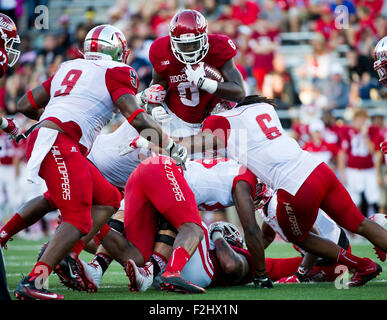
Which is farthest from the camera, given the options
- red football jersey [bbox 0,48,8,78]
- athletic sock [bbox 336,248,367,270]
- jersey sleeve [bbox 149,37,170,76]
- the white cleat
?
jersey sleeve [bbox 149,37,170,76]

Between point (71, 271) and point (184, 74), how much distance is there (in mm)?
2266

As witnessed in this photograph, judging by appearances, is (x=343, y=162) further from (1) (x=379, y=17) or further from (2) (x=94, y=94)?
(2) (x=94, y=94)

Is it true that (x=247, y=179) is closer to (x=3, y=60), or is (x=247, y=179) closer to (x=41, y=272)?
(x=41, y=272)

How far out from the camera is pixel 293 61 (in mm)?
13203

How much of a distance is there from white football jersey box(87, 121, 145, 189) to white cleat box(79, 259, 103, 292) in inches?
53.4

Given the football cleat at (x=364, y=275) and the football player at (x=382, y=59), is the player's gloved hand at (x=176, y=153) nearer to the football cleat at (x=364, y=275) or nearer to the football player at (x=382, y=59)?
the football cleat at (x=364, y=275)

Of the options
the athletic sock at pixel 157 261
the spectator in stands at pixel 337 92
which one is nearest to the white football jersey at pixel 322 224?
the athletic sock at pixel 157 261

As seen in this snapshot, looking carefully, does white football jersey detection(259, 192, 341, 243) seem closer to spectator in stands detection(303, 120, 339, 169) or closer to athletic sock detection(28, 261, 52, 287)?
athletic sock detection(28, 261, 52, 287)

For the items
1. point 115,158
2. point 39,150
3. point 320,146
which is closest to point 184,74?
point 115,158

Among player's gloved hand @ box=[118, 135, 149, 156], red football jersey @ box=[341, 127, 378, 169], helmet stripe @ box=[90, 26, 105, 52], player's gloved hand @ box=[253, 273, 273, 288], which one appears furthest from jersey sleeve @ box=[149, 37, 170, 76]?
red football jersey @ box=[341, 127, 378, 169]

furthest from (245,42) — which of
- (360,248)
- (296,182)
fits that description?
(296,182)

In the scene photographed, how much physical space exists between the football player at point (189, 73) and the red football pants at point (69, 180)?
1143 mm

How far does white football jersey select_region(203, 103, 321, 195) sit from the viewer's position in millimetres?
4551

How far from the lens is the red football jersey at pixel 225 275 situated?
179 inches
